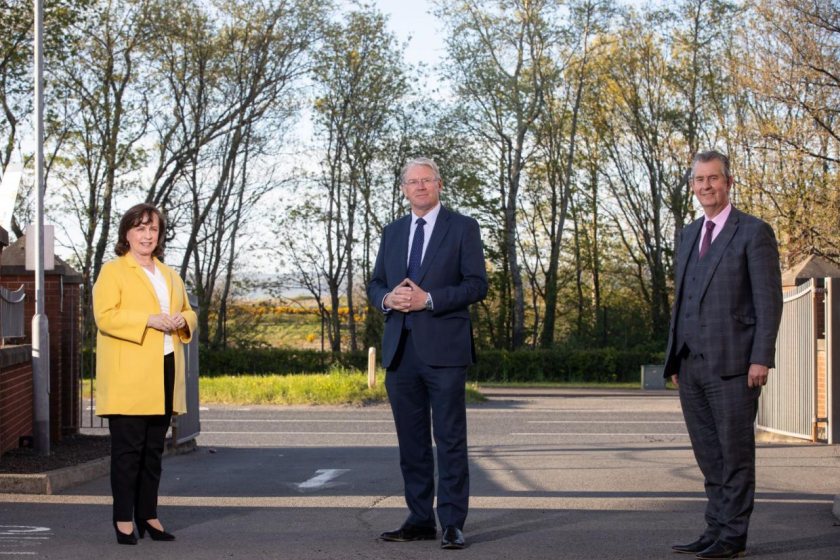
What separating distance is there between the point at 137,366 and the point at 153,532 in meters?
0.88

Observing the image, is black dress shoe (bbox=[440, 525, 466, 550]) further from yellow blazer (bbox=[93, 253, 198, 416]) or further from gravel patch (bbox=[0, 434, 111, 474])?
gravel patch (bbox=[0, 434, 111, 474])

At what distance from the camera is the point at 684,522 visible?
693 centimetres

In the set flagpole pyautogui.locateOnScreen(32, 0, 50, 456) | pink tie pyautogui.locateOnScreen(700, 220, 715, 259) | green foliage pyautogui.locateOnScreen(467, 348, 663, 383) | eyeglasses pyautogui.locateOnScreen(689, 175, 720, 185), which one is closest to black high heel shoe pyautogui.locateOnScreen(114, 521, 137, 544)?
pink tie pyautogui.locateOnScreen(700, 220, 715, 259)

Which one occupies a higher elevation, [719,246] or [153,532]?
[719,246]

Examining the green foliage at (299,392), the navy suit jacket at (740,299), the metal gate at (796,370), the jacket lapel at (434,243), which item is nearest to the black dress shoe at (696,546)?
the navy suit jacket at (740,299)

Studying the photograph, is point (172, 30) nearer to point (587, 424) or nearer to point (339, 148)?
point (339, 148)

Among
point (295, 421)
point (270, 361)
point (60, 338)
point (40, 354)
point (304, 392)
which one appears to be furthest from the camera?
point (270, 361)

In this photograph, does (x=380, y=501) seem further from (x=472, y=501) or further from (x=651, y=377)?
(x=651, y=377)

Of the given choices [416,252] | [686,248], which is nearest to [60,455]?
[416,252]

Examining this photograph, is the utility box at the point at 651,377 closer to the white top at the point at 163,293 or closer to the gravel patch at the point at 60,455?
the gravel patch at the point at 60,455

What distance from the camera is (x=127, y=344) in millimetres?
6430

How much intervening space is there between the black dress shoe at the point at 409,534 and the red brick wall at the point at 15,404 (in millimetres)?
4843

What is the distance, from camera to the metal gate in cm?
1275

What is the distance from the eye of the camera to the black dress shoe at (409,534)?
6230 millimetres
